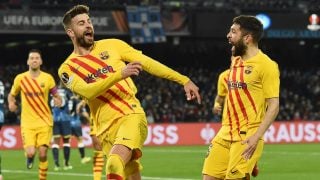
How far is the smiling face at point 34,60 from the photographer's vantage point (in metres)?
16.2

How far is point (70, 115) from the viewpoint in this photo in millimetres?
22641

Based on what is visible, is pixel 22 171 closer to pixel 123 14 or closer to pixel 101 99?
pixel 101 99

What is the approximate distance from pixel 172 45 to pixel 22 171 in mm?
28665

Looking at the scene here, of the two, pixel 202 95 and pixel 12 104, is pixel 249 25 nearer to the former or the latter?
pixel 12 104

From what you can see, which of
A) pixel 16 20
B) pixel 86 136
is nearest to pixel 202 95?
pixel 16 20

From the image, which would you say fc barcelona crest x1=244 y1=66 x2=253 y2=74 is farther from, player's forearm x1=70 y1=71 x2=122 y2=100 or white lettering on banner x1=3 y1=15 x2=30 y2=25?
white lettering on banner x1=3 y1=15 x2=30 y2=25

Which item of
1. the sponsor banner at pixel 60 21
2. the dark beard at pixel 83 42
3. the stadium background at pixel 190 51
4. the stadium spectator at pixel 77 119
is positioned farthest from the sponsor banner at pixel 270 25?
the dark beard at pixel 83 42

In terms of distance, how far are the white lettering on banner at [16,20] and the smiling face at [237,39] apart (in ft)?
94.3

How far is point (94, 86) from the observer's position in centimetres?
893

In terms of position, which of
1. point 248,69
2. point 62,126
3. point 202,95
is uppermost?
point 248,69

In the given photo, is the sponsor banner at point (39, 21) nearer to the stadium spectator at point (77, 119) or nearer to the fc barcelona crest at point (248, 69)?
the stadium spectator at point (77, 119)

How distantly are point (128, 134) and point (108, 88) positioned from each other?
54cm

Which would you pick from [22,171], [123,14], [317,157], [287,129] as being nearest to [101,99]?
[22,171]

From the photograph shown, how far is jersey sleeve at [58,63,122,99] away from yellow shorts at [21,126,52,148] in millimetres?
6806
